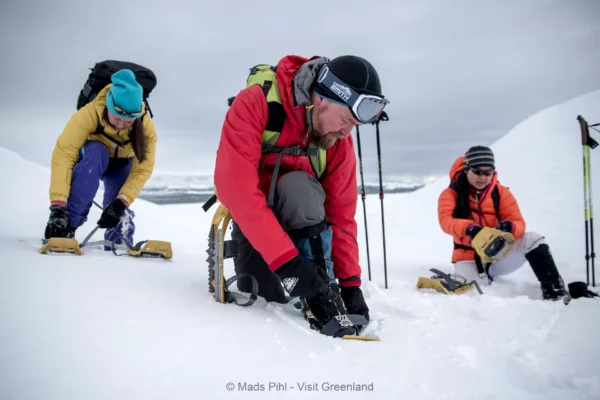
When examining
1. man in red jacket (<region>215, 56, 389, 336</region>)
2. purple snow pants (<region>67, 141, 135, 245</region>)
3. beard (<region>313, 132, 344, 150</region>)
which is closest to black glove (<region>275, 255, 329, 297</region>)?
man in red jacket (<region>215, 56, 389, 336</region>)

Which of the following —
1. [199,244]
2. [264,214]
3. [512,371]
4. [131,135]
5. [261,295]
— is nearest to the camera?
[512,371]

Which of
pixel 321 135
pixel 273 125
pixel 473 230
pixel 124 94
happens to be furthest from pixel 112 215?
pixel 473 230

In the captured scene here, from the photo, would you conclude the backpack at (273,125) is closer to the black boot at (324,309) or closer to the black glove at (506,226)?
the black boot at (324,309)

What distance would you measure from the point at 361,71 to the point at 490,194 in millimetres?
2775

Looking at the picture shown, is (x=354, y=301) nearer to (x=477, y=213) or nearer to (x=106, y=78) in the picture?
(x=477, y=213)

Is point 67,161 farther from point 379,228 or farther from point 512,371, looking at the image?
point 379,228

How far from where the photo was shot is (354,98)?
1.97 m

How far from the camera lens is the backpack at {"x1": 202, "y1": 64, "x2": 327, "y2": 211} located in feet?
7.02

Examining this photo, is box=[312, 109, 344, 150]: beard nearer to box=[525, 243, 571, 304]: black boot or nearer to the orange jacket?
the orange jacket

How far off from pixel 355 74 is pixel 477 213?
280 centimetres

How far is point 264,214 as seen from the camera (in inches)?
75.4

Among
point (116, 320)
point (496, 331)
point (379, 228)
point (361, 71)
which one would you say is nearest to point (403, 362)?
point (496, 331)

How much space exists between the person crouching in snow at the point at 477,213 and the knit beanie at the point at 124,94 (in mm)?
3301

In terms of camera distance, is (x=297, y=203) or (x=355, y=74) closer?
(x=355, y=74)
